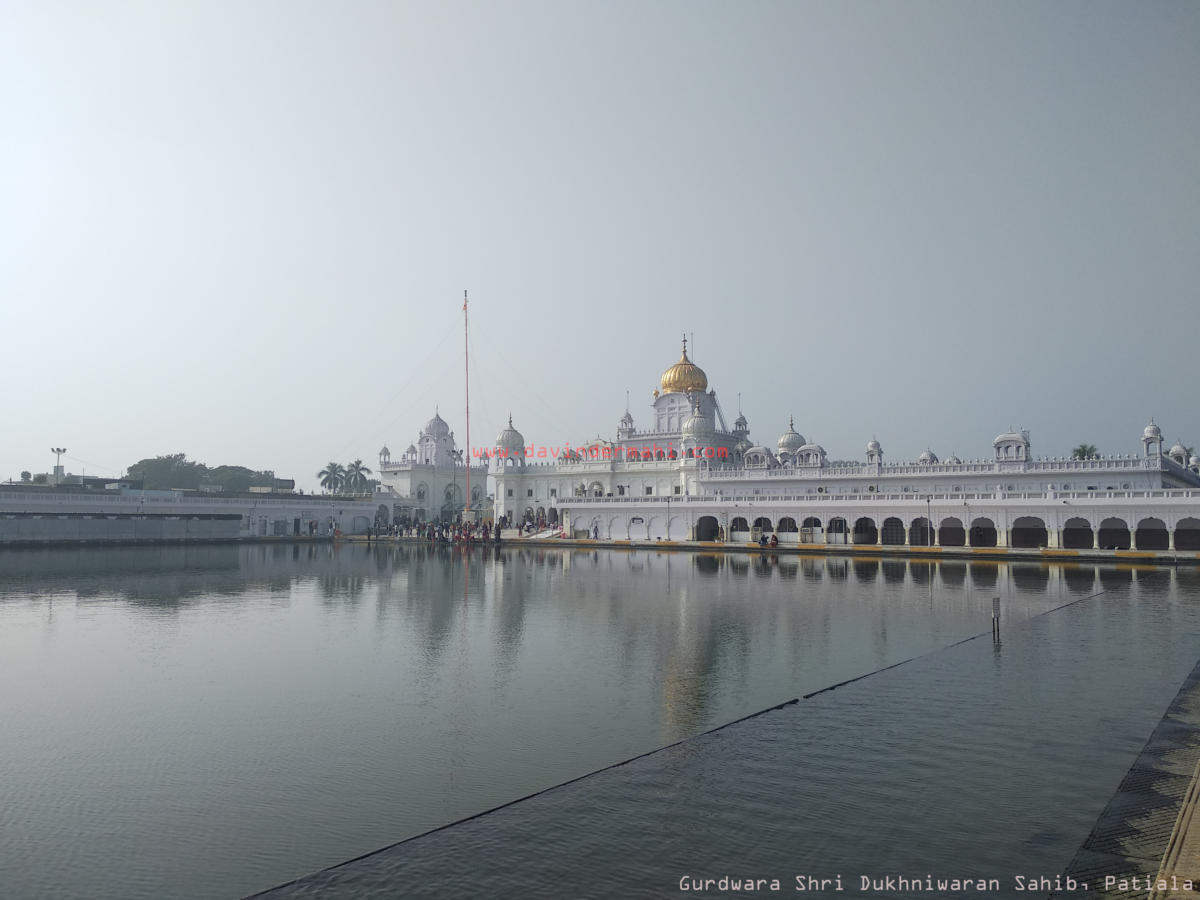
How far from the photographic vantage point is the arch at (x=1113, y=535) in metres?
39.6

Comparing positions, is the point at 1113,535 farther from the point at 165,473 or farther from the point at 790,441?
the point at 165,473

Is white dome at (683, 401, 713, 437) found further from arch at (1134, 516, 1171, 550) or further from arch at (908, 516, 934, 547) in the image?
arch at (1134, 516, 1171, 550)

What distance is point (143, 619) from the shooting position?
21.0m

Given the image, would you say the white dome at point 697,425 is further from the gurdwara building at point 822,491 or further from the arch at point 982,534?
the arch at point 982,534

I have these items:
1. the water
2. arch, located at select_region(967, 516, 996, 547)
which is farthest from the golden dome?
the water

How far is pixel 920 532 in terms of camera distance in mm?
46594

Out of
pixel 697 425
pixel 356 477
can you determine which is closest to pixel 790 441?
pixel 697 425

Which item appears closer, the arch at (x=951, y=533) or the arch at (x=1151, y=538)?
the arch at (x=1151, y=538)

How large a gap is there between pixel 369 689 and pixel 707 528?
42.0m

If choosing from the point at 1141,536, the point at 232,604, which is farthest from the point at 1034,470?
the point at 232,604

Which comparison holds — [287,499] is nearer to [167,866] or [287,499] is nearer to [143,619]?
[143,619]

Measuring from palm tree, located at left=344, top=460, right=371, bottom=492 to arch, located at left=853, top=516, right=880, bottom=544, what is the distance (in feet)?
179

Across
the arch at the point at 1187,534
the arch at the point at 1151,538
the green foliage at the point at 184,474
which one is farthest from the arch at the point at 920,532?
the green foliage at the point at 184,474

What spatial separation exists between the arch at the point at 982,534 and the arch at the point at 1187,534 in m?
8.28
